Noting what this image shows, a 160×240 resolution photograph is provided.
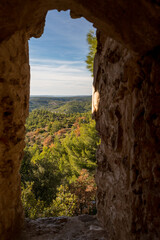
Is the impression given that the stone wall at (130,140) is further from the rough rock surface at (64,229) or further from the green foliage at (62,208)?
the green foliage at (62,208)

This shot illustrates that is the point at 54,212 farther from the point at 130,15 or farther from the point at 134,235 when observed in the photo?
the point at 130,15

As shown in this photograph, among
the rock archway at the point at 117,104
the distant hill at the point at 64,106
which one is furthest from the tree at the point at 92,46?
the distant hill at the point at 64,106

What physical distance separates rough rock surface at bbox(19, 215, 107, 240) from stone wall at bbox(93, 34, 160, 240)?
1.44 ft

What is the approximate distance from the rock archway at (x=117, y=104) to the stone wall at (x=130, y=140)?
2cm

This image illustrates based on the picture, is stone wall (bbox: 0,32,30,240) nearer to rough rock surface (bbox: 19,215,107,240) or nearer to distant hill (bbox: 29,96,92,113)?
rough rock surface (bbox: 19,215,107,240)

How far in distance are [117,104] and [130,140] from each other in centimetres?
89

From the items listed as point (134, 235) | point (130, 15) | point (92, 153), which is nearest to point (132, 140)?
point (134, 235)

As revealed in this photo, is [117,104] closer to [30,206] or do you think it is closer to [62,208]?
[62,208]

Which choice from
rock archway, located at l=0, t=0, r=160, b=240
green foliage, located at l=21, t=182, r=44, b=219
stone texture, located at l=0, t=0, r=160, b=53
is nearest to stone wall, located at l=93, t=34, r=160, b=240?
rock archway, located at l=0, t=0, r=160, b=240

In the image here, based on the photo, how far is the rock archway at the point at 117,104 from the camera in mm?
2176

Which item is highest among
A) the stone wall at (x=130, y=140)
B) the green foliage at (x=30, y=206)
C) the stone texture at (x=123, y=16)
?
the stone texture at (x=123, y=16)

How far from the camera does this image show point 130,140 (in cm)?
314

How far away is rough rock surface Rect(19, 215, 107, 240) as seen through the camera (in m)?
4.18

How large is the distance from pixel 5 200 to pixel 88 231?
96.2 inches
